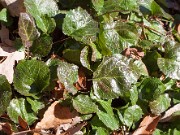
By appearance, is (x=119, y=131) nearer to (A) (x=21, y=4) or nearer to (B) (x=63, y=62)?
(B) (x=63, y=62)

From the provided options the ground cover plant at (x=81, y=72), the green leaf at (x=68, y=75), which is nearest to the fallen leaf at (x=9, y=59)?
the ground cover plant at (x=81, y=72)

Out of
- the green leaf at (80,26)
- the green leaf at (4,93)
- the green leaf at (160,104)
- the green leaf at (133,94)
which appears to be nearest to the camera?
the green leaf at (4,93)

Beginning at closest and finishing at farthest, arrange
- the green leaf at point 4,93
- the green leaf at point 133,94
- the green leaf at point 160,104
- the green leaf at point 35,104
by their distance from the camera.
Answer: the green leaf at point 4,93 < the green leaf at point 35,104 < the green leaf at point 133,94 < the green leaf at point 160,104

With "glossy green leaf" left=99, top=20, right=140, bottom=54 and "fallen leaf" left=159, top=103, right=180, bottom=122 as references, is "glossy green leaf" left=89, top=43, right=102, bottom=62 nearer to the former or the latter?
"glossy green leaf" left=99, top=20, right=140, bottom=54

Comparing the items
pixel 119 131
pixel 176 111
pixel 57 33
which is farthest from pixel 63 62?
pixel 176 111

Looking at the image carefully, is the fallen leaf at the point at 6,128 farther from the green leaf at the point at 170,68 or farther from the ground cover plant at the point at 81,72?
the green leaf at the point at 170,68

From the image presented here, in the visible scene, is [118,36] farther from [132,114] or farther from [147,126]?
[147,126]

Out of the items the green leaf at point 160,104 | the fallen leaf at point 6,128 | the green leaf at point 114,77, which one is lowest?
the green leaf at point 160,104
